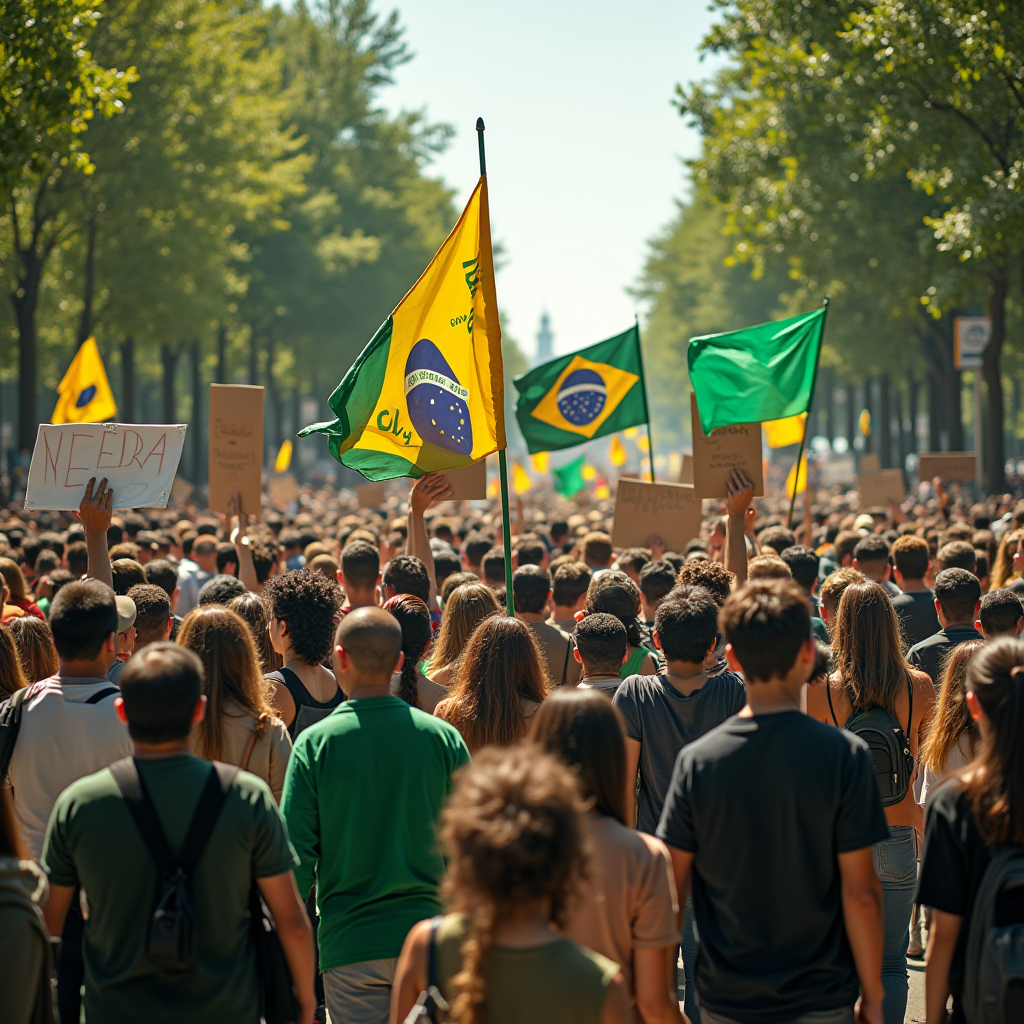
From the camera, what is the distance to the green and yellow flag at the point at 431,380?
21.7 ft

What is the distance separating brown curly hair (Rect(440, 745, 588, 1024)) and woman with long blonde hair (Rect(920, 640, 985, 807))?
2538 mm

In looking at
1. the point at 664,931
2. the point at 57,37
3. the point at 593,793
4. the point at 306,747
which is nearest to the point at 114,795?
the point at 306,747

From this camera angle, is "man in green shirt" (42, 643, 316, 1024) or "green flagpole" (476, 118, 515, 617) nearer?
"man in green shirt" (42, 643, 316, 1024)

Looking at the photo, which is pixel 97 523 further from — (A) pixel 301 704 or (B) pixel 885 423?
(B) pixel 885 423

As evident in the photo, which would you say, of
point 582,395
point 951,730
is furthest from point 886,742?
point 582,395

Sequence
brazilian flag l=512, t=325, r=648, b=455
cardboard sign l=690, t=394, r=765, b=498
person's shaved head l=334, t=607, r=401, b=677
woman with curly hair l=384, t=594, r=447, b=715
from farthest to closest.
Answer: brazilian flag l=512, t=325, r=648, b=455 → cardboard sign l=690, t=394, r=765, b=498 → woman with curly hair l=384, t=594, r=447, b=715 → person's shaved head l=334, t=607, r=401, b=677

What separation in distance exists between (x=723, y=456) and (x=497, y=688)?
15.6 ft

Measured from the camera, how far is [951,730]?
4.69 metres

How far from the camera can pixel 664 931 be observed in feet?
10.5

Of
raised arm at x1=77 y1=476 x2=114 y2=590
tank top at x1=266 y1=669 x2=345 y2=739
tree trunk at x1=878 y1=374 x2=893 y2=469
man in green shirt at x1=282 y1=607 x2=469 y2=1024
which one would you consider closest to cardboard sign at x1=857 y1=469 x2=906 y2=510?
raised arm at x1=77 y1=476 x2=114 y2=590

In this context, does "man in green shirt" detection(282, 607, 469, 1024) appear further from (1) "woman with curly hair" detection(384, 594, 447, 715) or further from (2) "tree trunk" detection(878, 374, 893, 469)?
(2) "tree trunk" detection(878, 374, 893, 469)

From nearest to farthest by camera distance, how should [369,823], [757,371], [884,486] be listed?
1. [369,823]
2. [757,371]
3. [884,486]

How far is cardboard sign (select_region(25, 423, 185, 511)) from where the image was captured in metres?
7.14

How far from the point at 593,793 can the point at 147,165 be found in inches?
1012
